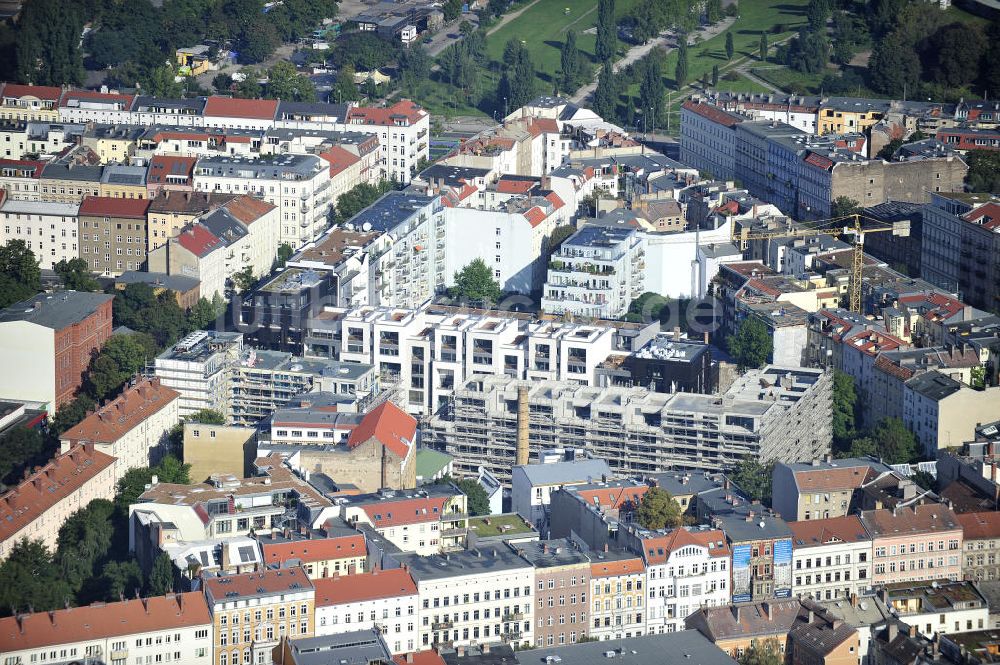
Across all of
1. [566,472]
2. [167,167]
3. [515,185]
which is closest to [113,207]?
[167,167]

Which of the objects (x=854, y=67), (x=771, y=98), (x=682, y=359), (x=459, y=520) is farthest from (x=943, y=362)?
(x=854, y=67)

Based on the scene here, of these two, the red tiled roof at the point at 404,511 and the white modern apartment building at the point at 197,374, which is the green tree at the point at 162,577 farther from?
the white modern apartment building at the point at 197,374

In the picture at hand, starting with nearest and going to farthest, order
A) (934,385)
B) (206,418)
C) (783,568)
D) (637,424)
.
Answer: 1. (783,568)
2. (637,424)
3. (206,418)
4. (934,385)

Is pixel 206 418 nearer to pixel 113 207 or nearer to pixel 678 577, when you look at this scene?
pixel 678 577

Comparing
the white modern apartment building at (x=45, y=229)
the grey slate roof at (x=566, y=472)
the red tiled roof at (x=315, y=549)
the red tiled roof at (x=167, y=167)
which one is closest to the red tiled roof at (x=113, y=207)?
the white modern apartment building at (x=45, y=229)

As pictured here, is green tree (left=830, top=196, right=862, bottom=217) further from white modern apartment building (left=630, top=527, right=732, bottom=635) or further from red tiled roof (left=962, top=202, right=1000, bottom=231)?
white modern apartment building (left=630, top=527, right=732, bottom=635)

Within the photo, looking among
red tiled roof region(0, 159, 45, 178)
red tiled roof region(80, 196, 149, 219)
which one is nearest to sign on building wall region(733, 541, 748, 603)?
red tiled roof region(80, 196, 149, 219)
